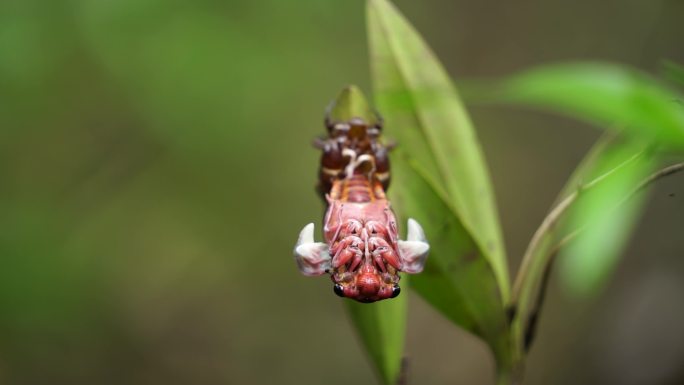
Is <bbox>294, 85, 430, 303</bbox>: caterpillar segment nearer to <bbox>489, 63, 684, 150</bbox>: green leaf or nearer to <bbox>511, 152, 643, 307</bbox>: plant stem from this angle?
<bbox>511, 152, 643, 307</bbox>: plant stem

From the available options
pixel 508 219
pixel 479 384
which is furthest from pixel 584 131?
pixel 479 384

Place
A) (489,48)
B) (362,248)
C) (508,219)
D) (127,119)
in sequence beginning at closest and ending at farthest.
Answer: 1. (362,248)
2. (127,119)
3. (508,219)
4. (489,48)

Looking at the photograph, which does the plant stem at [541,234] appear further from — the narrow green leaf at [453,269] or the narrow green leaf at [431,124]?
the narrow green leaf at [431,124]

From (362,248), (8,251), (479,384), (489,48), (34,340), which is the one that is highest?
(489,48)

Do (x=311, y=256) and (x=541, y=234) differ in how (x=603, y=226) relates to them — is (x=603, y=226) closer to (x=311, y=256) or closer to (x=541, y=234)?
(x=541, y=234)

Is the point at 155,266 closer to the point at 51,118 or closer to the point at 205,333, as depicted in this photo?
the point at 205,333

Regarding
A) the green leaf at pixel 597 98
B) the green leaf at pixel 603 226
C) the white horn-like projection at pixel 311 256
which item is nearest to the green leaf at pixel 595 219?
the green leaf at pixel 603 226
